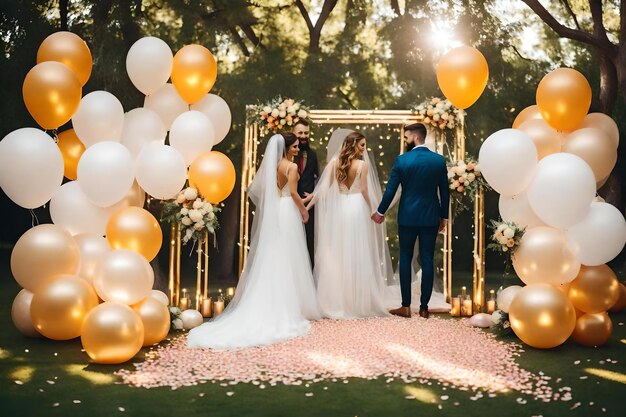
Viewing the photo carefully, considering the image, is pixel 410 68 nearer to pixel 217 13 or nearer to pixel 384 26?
pixel 384 26

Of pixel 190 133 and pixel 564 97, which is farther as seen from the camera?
pixel 190 133

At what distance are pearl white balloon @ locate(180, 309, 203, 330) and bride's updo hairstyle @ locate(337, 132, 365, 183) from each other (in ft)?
6.84

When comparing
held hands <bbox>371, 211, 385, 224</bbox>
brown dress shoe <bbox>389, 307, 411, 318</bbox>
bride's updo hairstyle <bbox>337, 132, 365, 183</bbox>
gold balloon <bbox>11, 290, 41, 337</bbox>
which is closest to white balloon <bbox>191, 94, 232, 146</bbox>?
bride's updo hairstyle <bbox>337, 132, 365, 183</bbox>

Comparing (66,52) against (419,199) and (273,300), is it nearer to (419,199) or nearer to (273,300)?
(273,300)

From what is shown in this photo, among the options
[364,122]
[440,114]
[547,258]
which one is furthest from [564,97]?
[364,122]

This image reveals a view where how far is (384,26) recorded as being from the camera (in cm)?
1199

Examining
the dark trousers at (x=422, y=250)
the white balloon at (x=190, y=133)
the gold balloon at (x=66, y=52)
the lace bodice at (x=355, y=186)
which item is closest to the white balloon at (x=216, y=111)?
the white balloon at (x=190, y=133)

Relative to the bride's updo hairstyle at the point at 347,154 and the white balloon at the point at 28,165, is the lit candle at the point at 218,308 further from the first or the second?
the white balloon at the point at 28,165

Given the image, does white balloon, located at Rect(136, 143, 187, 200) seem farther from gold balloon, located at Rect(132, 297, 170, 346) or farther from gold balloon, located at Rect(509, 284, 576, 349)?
gold balloon, located at Rect(509, 284, 576, 349)

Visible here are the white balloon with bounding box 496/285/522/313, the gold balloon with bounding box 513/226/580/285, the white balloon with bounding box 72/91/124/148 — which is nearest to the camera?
the gold balloon with bounding box 513/226/580/285

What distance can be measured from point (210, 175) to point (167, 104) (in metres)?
0.87

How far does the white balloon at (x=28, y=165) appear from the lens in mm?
5723

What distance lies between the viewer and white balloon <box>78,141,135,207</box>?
5980 millimetres

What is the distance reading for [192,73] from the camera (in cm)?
682
